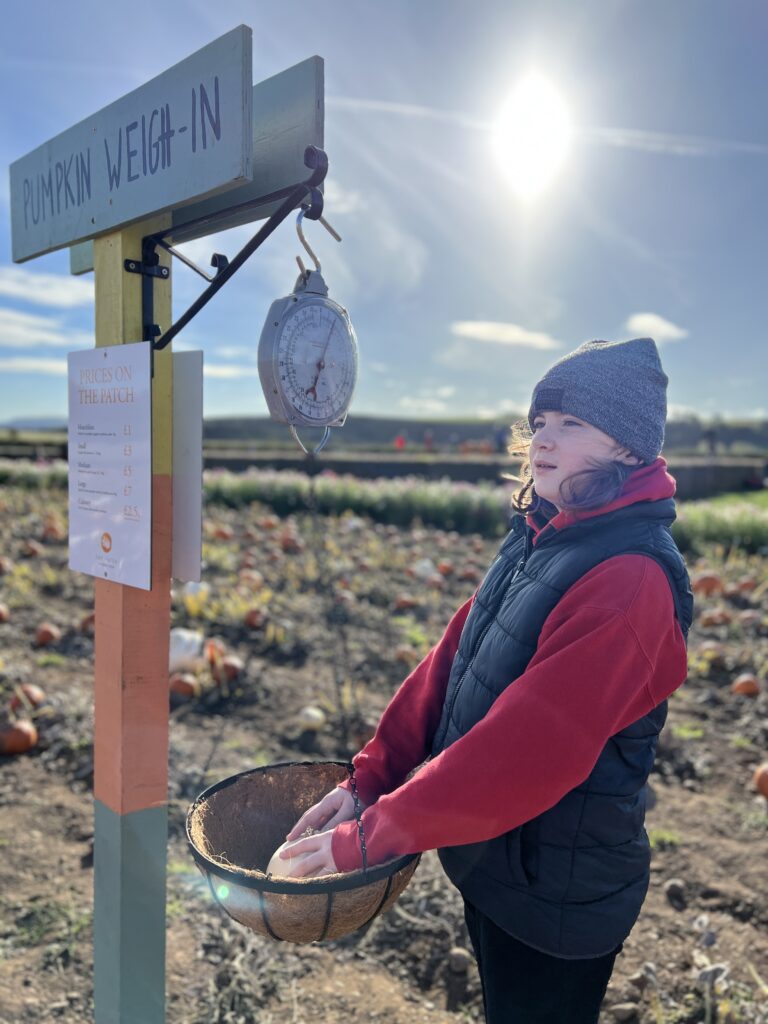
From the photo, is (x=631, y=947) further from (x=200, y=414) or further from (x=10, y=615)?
(x=10, y=615)

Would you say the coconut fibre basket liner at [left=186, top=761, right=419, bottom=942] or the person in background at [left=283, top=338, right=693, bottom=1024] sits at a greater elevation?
the person in background at [left=283, top=338, right=693, bottom=1024]

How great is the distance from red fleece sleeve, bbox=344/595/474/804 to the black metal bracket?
0.93 m

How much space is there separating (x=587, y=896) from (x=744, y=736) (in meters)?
3.21

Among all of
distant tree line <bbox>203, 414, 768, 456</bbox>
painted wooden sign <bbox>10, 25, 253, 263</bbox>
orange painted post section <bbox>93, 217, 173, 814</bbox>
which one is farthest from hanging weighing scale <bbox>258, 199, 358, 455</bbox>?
distant tree line <bbox>203, 414, 768, 456</bbox>

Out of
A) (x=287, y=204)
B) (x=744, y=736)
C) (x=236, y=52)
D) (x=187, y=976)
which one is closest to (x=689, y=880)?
(x=744, y=736)

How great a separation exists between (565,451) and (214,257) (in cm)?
105

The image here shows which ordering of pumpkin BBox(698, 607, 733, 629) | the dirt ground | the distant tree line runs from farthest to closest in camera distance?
the distant tree line
pumpkin BBox(698, 607, 733, 629)
the dirt ground

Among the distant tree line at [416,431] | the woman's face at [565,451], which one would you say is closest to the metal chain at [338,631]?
the woman's face at [565,451]

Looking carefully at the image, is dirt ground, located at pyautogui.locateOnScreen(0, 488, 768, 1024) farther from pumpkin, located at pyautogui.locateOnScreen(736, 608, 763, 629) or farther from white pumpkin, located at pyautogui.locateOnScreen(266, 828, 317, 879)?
white pumpkin, located at pyautogui.locateOnScreen(266, 828, 317, 879)

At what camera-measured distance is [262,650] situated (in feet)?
17.2

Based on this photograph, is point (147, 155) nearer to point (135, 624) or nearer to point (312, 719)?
point (135, 624)

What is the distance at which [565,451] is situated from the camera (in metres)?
1.48

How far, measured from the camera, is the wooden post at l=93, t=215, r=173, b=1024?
6.63 ft

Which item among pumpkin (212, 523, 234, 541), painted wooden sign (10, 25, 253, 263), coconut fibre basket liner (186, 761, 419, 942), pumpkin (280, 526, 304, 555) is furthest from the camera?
pumpkin (212, 523, 234, 541)
